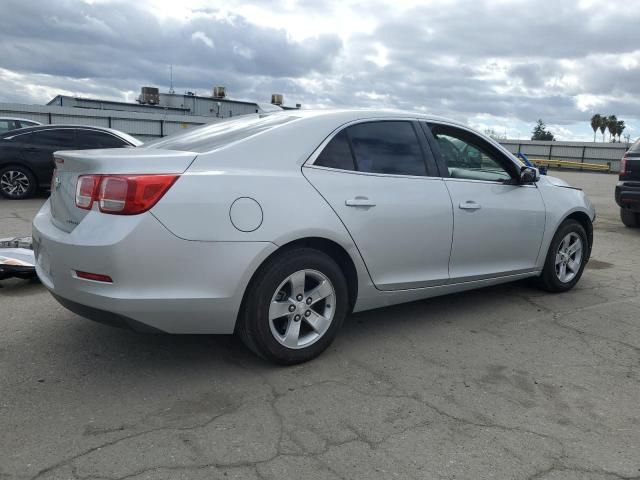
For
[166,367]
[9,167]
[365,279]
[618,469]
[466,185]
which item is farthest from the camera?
[9,167]

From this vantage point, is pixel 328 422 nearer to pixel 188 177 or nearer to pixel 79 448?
pixel 79 448

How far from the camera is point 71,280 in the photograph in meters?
2.97

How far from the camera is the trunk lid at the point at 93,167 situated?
116 inches

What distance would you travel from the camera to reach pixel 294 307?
333 centimetres

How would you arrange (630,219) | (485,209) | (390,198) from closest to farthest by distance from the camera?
(390,198) < (485,209) < (630,219)

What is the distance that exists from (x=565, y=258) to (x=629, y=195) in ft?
14.6

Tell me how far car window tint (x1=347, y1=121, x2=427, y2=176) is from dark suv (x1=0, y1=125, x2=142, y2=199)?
291 inches

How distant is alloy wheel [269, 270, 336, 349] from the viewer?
3283 millimetres

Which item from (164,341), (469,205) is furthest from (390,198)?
(164,341)

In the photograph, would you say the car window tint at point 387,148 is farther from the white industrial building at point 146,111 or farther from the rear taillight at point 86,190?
the white industrial building at point 146,111

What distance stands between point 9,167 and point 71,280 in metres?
8.78

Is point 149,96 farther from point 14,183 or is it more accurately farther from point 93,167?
point 93,167

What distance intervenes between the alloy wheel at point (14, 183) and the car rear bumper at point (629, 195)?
10527mm

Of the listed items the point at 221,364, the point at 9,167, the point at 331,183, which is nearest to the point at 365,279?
the point at 331,183
